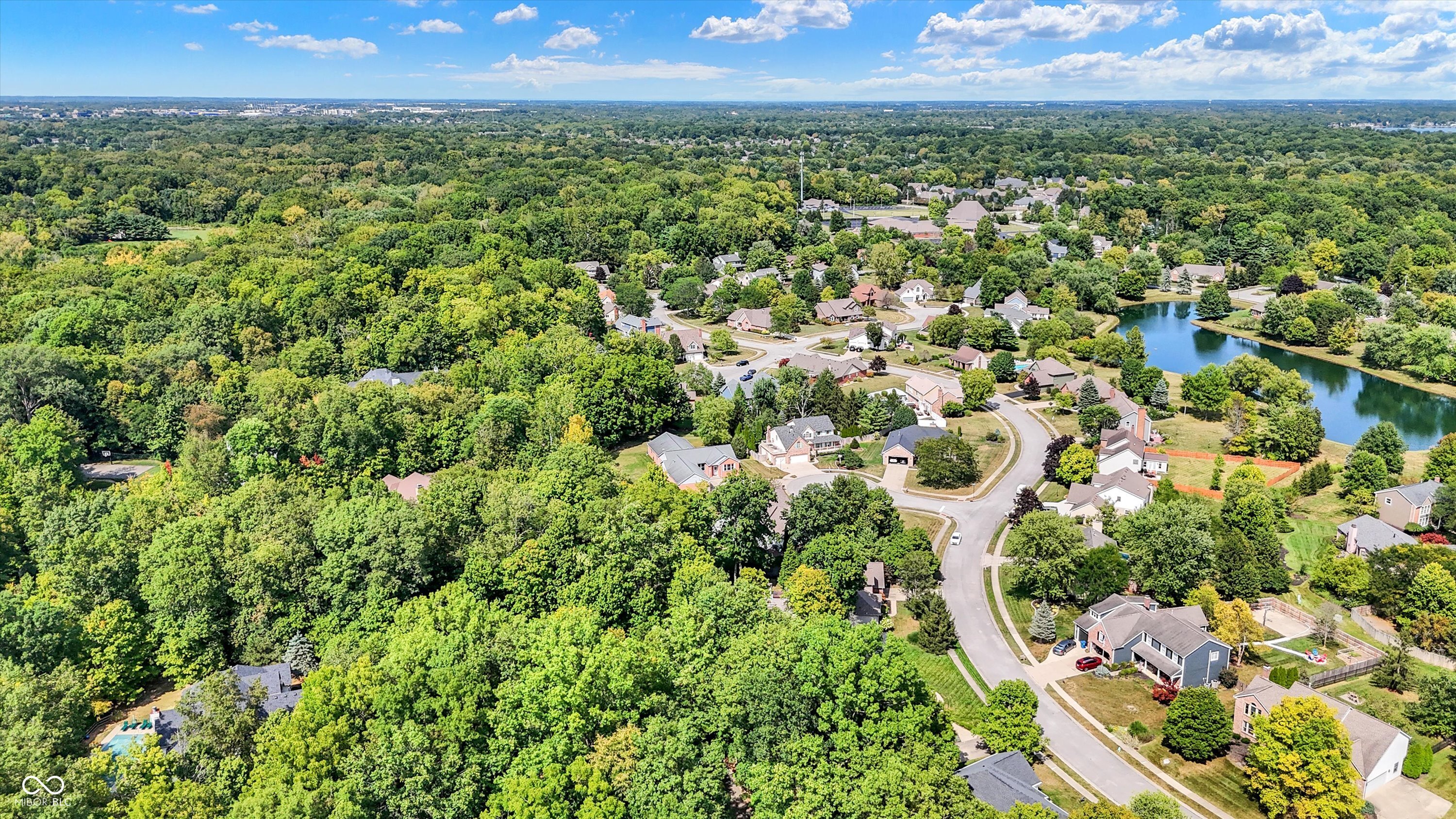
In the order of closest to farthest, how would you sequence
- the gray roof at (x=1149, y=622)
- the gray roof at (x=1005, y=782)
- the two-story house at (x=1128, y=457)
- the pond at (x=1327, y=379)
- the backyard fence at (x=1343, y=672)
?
the gray roof at (x=1005, y=782) < the backyard fence at (x=1343, y=672) < the gray roof at (x=1149, y=622) < the two-story house at (x=1128, y=457) < the pond at (x=1327, y=379)

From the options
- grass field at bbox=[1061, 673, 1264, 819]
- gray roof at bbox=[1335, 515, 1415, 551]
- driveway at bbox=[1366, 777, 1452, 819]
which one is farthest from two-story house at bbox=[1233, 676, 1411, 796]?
gray roof at bbox=[1335, 515, 1415, 551]

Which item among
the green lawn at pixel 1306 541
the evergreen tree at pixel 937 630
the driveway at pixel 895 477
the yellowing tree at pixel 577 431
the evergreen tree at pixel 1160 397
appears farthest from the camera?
the evergreen tree at pixel 1160 397

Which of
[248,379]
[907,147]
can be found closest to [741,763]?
[248,379]

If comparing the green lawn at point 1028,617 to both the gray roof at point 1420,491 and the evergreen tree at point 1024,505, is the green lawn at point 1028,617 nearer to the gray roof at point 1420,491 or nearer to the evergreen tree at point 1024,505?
the evergreen tree at point 1024,505

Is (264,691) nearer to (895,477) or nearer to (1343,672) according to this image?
(895,477)

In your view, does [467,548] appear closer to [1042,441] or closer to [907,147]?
[1042,441]

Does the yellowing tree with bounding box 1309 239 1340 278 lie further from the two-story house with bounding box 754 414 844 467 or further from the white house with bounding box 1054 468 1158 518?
the two-story house with bounding box 754 414 844 467

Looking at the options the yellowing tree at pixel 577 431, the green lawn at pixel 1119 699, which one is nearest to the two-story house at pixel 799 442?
the yellowing tree at pixel 577 431
